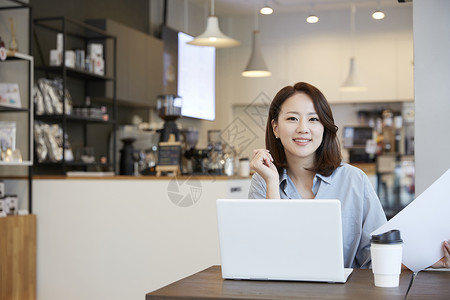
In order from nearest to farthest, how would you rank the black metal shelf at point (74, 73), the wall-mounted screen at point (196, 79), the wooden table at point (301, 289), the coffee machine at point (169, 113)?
the wooden table at point (301, 289) → the coffee machine at point (169, 113) → the black metal shelf at point (74, 73) → the wall-mounted screen at point (196, 79)

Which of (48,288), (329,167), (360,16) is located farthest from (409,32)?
(329,167)

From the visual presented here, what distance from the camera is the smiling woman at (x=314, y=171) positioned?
80.5 inches

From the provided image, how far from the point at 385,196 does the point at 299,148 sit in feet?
23.1

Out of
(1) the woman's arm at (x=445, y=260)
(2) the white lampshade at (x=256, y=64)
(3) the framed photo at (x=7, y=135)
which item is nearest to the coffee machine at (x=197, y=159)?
(3) the framed photo at (x=7, y=135)

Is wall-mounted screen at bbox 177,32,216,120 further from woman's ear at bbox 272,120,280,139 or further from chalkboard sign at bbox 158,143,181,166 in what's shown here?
woman's ear at bbox 272,120,280,139

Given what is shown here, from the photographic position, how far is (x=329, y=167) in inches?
83.4

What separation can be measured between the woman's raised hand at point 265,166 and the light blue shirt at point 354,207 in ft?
0.54

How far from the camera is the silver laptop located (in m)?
1.48

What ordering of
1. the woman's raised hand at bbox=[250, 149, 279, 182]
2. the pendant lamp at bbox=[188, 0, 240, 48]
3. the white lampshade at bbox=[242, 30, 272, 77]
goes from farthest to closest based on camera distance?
the white lampshade at bbox=[242, 30, 272, 77], the pendant lamp at bbox=[188, 0, 240, 48], the woman's raised hand at bbox=[250, 149, 279, 182]

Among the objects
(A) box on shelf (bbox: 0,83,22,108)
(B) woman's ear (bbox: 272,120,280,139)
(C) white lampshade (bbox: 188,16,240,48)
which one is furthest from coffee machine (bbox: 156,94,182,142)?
(B) woman's ear (bbox: 272,120,280,139)

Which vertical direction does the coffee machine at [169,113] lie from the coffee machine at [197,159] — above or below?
above

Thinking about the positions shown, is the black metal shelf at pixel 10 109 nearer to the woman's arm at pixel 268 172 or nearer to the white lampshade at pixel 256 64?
the woman's arm at pixel 268 172

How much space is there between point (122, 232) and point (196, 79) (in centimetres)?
446

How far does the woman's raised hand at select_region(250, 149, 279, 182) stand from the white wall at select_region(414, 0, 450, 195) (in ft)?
2.94
